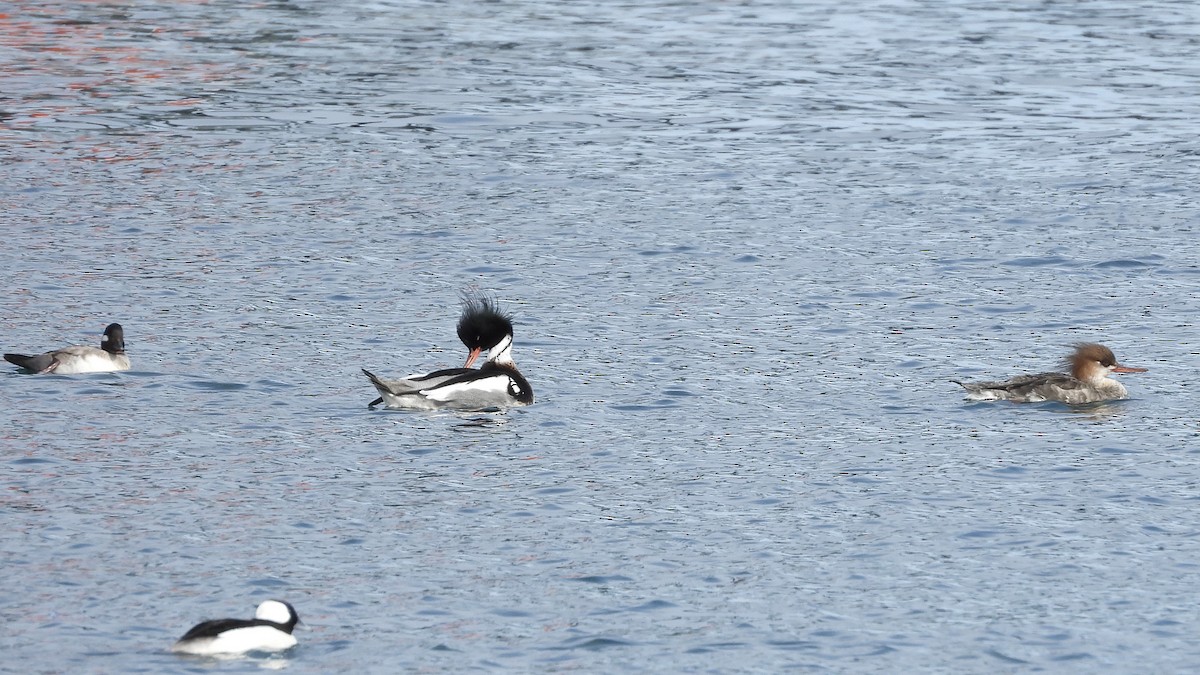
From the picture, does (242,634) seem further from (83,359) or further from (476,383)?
(83,359)

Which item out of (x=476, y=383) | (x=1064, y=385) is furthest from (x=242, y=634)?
(x=1064, y=385)

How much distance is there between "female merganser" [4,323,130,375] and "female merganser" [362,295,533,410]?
234 cm

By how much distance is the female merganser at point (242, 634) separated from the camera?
11484 mm

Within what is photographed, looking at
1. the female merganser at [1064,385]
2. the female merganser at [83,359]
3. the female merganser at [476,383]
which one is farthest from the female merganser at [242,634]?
the female merganser at [1064,385]

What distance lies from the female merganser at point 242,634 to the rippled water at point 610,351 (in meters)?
0.23

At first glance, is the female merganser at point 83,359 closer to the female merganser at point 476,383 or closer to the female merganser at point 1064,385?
the female merganser at point 476,383

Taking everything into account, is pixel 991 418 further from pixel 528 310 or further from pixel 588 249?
pixel 588 249

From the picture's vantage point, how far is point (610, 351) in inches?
779

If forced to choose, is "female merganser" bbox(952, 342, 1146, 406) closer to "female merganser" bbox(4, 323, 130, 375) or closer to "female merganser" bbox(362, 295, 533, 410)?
"female merganser" bbox(362, 295, 533, 410)

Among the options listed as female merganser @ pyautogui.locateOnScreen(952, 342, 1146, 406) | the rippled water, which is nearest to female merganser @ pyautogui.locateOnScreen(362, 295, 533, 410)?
the rippled water

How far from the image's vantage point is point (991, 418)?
17.5m

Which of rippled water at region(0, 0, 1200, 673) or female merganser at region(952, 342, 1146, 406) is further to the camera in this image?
female merganser at region(952, 342, 1146, 406)

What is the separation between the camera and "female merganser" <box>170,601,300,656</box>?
37.7ft

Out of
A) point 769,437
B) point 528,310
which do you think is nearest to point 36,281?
point 528,310
